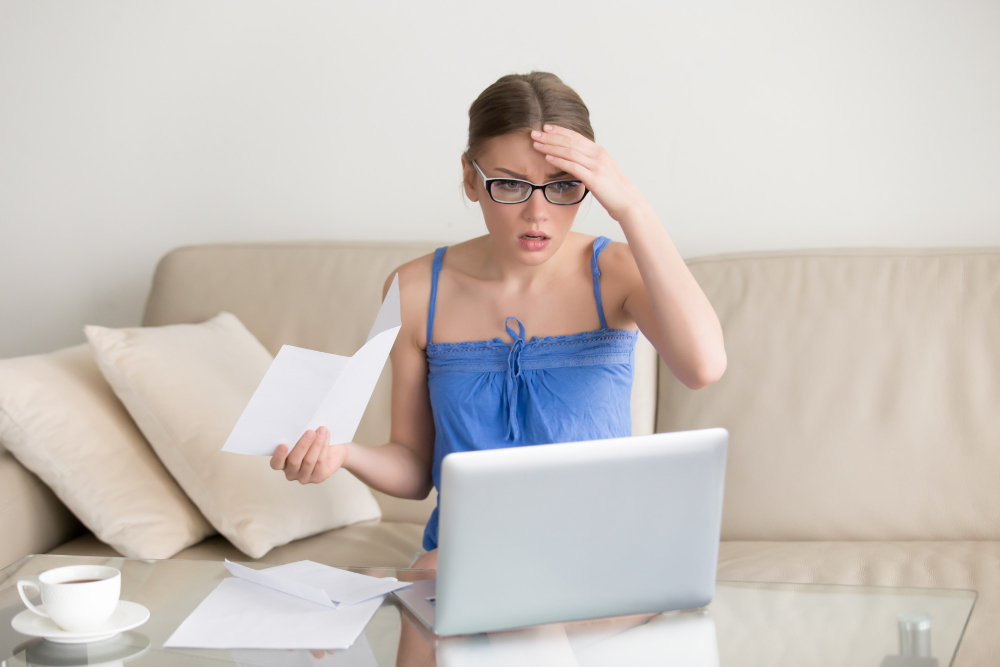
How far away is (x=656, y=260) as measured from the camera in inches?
44.1

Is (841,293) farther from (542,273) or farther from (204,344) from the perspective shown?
(204,344)

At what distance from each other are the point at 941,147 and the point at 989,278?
403 mm

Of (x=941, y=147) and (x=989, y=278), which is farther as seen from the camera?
(x=941, y=147)

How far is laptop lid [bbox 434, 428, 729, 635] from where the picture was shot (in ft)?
2.45

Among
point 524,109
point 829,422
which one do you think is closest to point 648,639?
point 524,109

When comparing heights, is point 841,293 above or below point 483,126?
below

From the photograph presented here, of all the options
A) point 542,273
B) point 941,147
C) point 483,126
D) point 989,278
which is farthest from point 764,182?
point 483,126

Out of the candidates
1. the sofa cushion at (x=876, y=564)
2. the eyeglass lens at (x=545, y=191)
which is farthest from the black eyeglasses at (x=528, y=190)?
the sofa cushion at (x=876, y=564)

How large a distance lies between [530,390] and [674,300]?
0.28 metres

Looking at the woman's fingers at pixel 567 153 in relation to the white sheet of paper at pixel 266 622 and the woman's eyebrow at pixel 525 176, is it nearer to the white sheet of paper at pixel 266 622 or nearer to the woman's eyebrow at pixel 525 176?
the woman's eyebrow at pixel 525 176

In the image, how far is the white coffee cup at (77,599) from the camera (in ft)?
2.66

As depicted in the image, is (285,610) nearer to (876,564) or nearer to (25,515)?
(25,515)

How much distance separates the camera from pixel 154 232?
2.27m

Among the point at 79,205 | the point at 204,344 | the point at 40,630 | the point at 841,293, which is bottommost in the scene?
the point at 40,630
